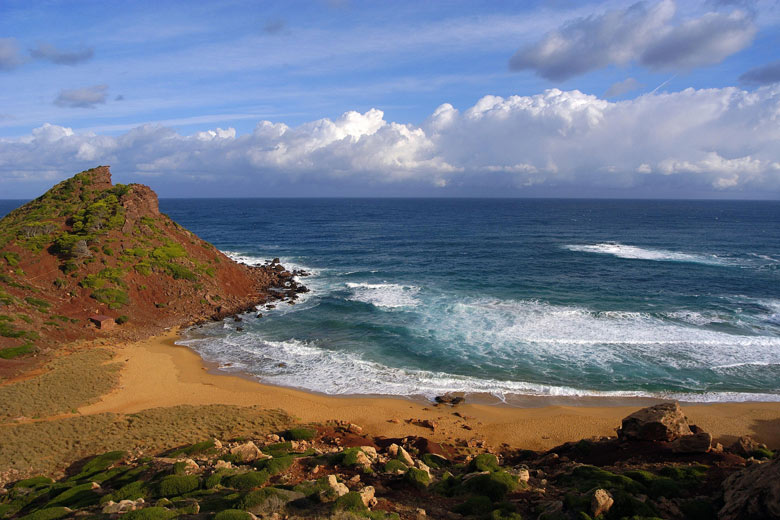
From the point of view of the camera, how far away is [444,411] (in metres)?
29.6

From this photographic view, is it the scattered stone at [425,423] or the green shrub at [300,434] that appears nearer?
the green shrub at [300,434]

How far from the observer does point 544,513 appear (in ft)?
49.3

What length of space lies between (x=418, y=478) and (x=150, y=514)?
10062 mm

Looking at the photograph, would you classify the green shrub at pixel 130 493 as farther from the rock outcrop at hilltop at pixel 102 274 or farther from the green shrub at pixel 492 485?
the rock outcrop at hilltop at pixel 102 274

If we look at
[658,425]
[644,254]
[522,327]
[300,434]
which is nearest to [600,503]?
[658,425]

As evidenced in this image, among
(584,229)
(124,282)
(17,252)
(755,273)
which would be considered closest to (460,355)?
(124,282)

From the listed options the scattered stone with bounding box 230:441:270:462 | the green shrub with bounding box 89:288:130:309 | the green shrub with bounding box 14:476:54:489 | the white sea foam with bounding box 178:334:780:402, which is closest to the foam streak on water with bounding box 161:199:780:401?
the white sea foam with bounding box 178:334:780:402

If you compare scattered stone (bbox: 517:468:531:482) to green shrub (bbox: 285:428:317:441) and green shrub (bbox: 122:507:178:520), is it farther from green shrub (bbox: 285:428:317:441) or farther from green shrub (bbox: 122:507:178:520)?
green shrub (bbox: 122:507:178:520)

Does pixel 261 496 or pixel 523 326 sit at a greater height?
pixel 261 496

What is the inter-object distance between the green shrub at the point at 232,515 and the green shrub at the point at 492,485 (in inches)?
347

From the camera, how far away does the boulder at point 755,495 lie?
43.1ft

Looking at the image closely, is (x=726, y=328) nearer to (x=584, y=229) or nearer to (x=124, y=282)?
(x=124, y=282)

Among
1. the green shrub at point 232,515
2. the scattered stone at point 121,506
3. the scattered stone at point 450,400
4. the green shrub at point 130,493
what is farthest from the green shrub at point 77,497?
the scattered stone at point 450,400

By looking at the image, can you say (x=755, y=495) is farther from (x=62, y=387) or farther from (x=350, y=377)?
(x=62, y=387)
